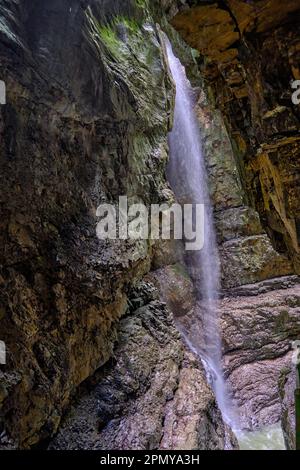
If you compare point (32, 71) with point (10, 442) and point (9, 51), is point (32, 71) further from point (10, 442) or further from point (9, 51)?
point (10, 442)

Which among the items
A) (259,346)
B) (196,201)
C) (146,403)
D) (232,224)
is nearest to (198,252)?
(232,224)

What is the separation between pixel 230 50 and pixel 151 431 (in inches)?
298

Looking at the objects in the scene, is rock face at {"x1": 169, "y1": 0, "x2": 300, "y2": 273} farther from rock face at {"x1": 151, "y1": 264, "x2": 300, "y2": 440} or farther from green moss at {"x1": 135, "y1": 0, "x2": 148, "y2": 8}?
green moss at {"x1": 135, "y1": 0, "x2": 148, "y2": 8}

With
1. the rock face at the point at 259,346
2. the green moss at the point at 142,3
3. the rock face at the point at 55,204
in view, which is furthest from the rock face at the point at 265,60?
the green moss at the point at 142,3

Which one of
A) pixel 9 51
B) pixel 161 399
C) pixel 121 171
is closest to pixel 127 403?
pixel 161 399

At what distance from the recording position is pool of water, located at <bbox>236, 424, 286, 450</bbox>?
31.7 feet

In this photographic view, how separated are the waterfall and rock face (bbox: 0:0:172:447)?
18.9 feet

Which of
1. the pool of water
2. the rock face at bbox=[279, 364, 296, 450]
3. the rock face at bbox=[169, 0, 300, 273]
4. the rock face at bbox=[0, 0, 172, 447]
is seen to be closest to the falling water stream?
the pool of water

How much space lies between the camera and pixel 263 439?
10.1 metres

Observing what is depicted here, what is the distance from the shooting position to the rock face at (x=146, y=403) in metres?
7.32

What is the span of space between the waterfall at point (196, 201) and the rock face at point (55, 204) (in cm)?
576

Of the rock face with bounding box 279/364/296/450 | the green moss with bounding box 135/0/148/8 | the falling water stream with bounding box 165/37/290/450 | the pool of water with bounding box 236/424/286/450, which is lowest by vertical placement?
the pool of water with bounding box 236/424/286/450

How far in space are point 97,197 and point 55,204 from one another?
1.21 meters

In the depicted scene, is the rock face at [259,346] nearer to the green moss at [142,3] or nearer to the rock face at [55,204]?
the rock face at [55,204]
